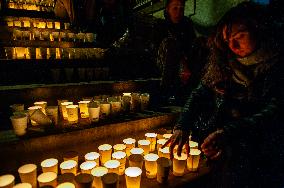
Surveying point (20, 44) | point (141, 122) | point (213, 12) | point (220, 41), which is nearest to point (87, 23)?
point (20, 44)

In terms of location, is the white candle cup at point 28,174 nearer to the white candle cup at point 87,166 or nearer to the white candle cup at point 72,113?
the white candle cup at point 87,166

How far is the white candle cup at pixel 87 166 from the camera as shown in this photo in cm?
210

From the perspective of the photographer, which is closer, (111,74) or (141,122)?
(141,122)

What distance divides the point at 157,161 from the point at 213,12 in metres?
4.81

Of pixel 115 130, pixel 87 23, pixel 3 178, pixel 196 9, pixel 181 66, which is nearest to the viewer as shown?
pixel 3 178

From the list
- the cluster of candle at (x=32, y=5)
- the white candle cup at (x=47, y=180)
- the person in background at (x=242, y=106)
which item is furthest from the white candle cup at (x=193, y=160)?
the cluster of candle at (x=32, y=5)

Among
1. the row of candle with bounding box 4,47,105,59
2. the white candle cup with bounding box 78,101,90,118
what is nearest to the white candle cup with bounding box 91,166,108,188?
the white candle cup with bounding box 78,101,90,118

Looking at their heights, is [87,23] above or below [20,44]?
above

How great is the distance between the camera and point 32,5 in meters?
10.4

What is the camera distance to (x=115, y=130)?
297 centimetres

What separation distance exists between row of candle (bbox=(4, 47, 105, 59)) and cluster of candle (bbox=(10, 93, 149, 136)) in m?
1.53

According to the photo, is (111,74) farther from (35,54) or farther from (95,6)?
(95,6)

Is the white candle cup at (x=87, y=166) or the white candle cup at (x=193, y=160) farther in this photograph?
the white candle cup at (x=193, y=160)

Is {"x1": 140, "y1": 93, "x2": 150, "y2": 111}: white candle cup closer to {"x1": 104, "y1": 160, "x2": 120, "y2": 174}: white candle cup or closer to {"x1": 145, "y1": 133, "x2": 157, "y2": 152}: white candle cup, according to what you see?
{"x1": 145, "y1": 133, "x2": 157, "y2": 152}: white candle cup
